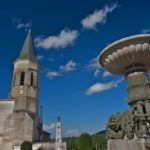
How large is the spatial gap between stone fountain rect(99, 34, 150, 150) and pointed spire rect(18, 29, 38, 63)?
2285 cm

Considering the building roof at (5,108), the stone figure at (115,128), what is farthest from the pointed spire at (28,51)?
the stone figure at (115,128)

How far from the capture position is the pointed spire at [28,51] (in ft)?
96.8

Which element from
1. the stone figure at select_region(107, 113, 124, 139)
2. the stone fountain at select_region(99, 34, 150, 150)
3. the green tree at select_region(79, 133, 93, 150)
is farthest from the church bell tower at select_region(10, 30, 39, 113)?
the stone figure at select_region(107, 113, 124, 139)

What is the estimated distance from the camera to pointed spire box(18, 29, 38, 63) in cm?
2950

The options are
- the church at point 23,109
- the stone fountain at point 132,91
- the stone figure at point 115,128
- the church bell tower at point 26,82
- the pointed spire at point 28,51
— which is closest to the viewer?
the stone fountain at point 132,91

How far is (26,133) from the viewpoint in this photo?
2378 centimetres

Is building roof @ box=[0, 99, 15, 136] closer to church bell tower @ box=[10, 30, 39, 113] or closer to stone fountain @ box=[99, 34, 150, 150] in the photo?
church bell tower @ box=[10, 30, 39, 113]

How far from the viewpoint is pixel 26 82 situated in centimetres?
2744

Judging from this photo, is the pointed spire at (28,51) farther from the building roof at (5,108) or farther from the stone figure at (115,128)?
the stone figure at (115,128)

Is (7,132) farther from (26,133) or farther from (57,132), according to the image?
(57,132)

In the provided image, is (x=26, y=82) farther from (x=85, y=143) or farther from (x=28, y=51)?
(x=85, y=143)

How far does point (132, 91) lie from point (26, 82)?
2221cm

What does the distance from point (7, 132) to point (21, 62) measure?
10638 millimetres

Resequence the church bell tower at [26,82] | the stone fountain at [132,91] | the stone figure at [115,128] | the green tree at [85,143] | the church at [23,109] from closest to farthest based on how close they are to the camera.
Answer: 1. the stone fountain at [132,91]
2. the stone figure at [115,128]
3. the green tree at [85,143]
4. the church at [23,109]
5. the church bell tower at [26,82]
